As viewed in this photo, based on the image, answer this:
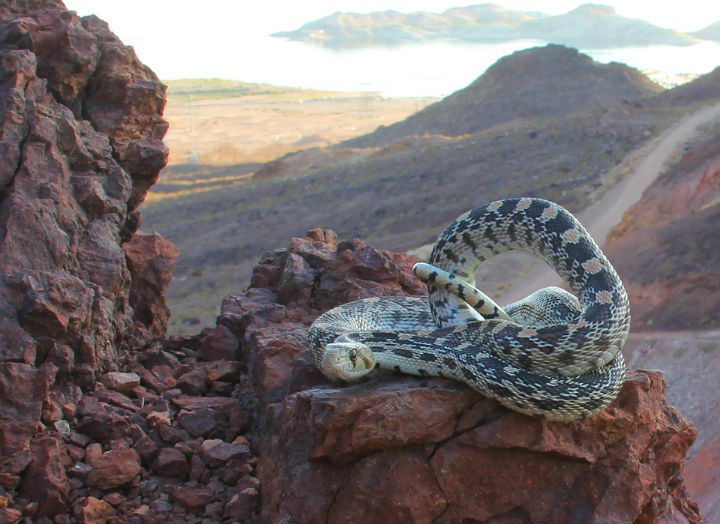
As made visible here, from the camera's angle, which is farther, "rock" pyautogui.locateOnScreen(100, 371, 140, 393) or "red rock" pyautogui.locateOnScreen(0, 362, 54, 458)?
"rock" pyautogui.locateOnScreen(100, 371, 140, 393)

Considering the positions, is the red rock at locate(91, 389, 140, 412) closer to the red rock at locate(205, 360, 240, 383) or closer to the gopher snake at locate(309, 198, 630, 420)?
the red rock at locate(205, 360, 240, 383)

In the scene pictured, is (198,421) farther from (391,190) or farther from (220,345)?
(391,190)

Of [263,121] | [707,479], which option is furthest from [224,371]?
[263,121]

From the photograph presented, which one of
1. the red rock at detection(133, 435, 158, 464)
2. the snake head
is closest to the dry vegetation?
the red rock at detection(133, 435, 158, 464)

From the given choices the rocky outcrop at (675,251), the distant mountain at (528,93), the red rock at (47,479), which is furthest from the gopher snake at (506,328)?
the distant mountain at (528,93)

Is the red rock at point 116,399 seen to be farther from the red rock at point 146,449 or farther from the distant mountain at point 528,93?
the distant mountain at point 528,93

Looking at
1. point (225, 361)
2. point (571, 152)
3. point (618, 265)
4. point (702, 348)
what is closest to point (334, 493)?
point (225, 361)
